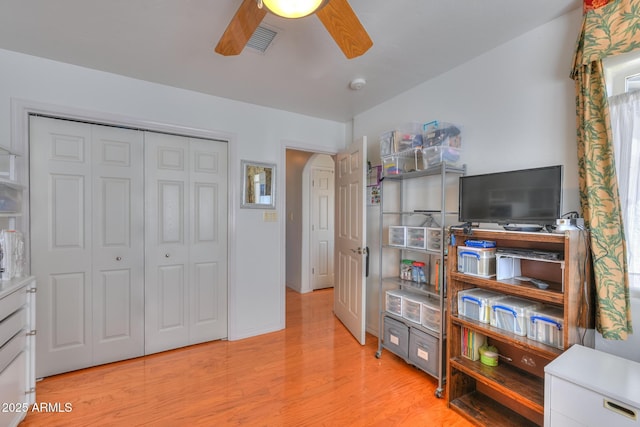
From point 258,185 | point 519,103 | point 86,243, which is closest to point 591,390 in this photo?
point 519,103

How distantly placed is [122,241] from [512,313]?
295 cm

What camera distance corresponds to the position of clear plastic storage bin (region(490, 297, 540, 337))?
1644 mm

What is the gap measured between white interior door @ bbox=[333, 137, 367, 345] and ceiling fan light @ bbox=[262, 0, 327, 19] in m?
1.57

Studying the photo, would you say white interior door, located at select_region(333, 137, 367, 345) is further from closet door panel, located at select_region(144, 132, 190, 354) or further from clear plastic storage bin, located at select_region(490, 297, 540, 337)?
closet door panel, located at select_region(144, 132, 190, 354)

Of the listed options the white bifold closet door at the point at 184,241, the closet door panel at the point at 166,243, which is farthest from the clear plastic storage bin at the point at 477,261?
the closet door panel at the point at 166,243

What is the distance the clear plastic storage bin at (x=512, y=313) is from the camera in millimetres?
1644

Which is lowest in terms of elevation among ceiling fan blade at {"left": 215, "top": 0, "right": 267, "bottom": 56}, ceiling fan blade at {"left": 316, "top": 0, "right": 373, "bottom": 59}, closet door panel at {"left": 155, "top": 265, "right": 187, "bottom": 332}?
closet door panel at {"left": 155, "top": 265, "right": 187, "bottom": 332}

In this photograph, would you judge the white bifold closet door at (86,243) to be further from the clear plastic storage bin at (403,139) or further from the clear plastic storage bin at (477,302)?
the clear plastic storage bin at (477,302)

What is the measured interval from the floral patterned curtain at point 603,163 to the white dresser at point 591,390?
17 cm

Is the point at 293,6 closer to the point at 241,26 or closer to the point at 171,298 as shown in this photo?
the point at 241,26

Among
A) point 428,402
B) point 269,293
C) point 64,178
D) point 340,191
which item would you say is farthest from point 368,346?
point 64,178

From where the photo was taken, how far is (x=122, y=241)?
252cm

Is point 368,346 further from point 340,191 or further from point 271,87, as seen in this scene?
point 271,87

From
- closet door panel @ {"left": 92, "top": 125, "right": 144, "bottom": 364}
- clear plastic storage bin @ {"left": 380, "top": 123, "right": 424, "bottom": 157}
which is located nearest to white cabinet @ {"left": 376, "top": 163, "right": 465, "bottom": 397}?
clear plastic storage bin @ {"left": 380, "top": 123, "right": 424, "bottom": 157}
